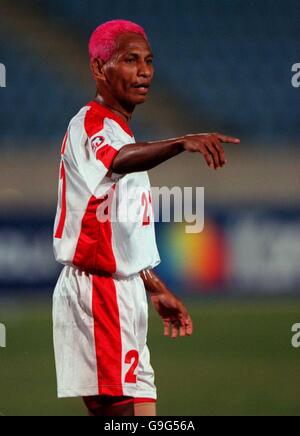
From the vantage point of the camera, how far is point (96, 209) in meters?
2.99

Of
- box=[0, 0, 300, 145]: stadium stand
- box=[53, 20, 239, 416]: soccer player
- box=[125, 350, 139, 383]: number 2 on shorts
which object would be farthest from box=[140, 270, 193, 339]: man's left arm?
box=[0, 0, 300, 145]: stadium stand

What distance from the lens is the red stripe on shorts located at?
2.99m

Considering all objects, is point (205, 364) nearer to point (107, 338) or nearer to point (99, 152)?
point (107, 338)

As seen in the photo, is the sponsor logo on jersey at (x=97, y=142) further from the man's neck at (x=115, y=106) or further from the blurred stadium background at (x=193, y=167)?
the blurred stadium background at (x=193, y=167)

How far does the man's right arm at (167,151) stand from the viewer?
254 cm

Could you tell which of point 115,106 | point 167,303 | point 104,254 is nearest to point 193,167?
point 167,303

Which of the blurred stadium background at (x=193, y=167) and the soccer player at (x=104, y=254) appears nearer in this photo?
the soccer player at (x=104, y=254)

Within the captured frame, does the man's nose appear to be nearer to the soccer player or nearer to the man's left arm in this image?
the soccer player

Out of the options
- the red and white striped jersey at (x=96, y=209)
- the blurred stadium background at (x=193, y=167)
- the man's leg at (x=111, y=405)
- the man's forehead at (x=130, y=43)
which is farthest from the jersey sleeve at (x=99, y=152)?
the blurred stadium background at (x=193, y=167)

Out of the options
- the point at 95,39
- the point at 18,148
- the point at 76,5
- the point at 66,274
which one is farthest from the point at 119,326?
the point at 76,5

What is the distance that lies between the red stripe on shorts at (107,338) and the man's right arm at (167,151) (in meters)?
0.40
